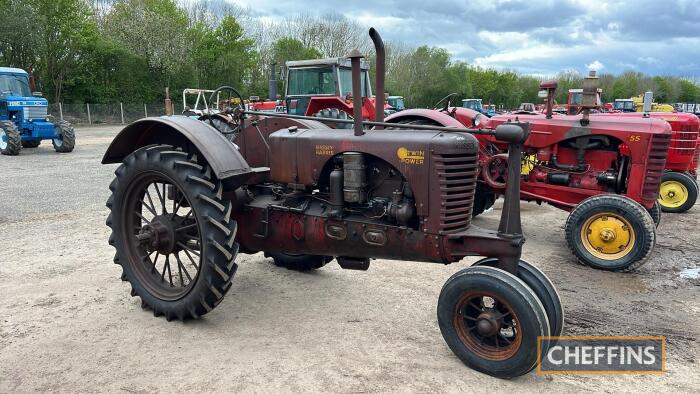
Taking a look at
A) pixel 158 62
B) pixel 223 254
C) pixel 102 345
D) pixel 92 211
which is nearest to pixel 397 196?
pixel 223 254

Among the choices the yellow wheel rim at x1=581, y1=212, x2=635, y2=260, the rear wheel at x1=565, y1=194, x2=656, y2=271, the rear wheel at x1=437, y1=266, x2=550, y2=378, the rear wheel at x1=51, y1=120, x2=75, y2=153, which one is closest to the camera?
the rear wheel at x1=437, y1=266, x2=550, y2=378

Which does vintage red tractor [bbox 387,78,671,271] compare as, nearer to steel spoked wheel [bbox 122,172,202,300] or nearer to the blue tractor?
steel spoked wheel [bbox 122,172,202,300]

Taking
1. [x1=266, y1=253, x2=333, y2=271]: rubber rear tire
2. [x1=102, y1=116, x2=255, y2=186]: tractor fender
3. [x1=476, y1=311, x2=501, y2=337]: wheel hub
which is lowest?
[x1=266, y1=253, x2=333, y2=271]: rubber rear tire

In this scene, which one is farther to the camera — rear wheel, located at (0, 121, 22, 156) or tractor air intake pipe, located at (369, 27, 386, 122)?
rear wheel, located at (0, 121, 22, 156)

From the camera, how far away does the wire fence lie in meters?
27.8

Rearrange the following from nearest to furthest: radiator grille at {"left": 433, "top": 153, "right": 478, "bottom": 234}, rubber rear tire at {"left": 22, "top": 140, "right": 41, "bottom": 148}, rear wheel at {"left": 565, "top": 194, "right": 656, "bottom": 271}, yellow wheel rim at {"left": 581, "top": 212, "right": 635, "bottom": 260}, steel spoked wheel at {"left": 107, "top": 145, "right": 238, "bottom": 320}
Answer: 1. radiator grille at {"left": 433, "top": 153, "right": 478, "bottom": 234}
2. steel spoked wheel at {"left": 107, "top": 145, "right": 238, "bottom": 320}
3. rear wheel at {"left": 565, "top": 194, "right": 656, "bottom": 271}
4. yellow wheel rim at {"left": 581, "top": 212, "right": 635, "bottom": 260}
5. rubber rear tire at {"left": 22, "top": 140, "right": 41, "bottom": 148}

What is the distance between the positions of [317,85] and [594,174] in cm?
712

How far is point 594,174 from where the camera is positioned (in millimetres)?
5746

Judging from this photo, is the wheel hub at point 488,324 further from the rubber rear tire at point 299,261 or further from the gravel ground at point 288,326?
the rubber rear tire at point 299,261

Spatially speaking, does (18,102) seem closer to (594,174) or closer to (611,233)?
(594,174)

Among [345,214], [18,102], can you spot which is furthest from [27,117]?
[345,214]

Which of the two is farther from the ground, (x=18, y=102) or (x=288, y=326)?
(x=18, y=102)

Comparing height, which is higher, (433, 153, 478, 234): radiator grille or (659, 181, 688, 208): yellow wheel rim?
(433, 153, 478, 234): radiator grille

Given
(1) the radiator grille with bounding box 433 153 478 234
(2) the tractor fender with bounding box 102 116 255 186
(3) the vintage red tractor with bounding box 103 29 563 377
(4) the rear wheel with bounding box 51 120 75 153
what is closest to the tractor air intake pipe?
(3) the vintage red tractor with bounding box 103 29 563 377
